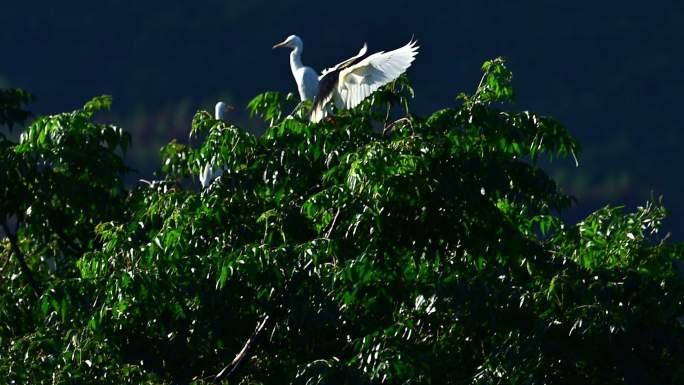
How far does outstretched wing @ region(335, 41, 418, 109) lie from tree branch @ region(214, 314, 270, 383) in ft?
7.88

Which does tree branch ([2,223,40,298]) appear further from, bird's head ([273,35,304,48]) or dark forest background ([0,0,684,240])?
dark forest background ([0,0,684,240])

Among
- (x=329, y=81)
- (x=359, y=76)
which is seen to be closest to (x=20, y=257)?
(x=329, y=81)

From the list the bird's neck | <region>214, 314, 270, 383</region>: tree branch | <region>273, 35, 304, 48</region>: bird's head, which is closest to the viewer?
<region>214, 314, 270, 383</region>: tree branch

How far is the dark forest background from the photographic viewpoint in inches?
1895

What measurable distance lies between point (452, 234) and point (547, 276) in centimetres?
45

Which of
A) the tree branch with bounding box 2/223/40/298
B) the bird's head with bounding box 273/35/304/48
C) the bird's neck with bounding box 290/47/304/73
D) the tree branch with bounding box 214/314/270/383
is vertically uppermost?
the bird's head with bounding box 273/35/304/48

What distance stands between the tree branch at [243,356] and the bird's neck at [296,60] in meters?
3.96

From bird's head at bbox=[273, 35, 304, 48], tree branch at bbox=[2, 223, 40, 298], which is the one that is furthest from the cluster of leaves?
bird's head at bbox=[273, 35, 304, 48]

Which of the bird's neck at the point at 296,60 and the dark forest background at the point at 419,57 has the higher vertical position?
the dark forest background at the point at 419,57

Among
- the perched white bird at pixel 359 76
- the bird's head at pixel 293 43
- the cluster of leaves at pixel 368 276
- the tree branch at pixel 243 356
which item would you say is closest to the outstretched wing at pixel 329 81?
the perched white bird at pixel 359 76

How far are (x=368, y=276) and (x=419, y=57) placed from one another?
4375cm

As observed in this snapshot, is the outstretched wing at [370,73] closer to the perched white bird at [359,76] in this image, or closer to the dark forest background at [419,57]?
the perched white bird at [359,76]

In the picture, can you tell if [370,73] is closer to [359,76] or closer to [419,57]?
[359,76]

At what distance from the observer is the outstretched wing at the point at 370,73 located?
353 inches
